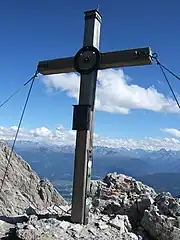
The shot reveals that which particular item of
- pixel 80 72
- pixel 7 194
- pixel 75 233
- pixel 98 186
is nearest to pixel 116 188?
pixel 98 186

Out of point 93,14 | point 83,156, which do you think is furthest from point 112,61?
point 83,156

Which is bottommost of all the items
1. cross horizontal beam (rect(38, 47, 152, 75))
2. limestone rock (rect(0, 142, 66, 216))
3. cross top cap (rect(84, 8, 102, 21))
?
limestone rock (rect(0, 142, 66, 216))

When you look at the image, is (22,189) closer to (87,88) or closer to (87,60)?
(87,88)

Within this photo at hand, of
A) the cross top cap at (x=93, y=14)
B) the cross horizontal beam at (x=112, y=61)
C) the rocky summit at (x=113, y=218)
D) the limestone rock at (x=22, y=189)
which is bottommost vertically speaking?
the rocky summit at (x=113, y=218)

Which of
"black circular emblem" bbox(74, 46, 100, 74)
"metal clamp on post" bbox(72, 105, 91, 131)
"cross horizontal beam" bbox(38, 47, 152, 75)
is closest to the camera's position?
"cross horizontal beam" bbox(38, 47, 152, 75)

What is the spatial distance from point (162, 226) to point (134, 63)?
378 centimetres

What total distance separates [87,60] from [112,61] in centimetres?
66

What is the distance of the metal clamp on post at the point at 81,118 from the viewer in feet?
24.2

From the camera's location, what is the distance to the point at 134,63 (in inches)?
289

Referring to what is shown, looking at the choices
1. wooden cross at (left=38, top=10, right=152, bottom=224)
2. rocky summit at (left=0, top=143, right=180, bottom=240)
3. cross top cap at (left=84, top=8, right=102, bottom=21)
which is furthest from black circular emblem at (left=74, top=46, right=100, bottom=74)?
rocky summit at (left=0, top=143, right=180, bottom=240)

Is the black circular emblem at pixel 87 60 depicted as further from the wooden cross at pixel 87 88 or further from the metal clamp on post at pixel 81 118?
the metal clamp on post at pixel 81 118

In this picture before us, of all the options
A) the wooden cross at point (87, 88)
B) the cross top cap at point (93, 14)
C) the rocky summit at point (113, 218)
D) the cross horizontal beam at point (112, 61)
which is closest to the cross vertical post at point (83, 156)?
the wooden cross at point (87, 88)

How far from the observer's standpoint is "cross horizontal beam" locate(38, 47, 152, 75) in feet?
23.4

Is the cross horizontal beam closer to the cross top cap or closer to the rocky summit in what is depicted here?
the cross top cap
